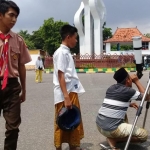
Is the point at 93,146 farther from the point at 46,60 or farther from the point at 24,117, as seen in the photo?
the point at 46,60

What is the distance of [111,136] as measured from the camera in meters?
4.50

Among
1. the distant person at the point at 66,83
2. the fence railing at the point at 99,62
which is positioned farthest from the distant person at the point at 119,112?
the fence railing at the point at 99,62

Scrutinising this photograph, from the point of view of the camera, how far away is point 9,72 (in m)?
Answer: 3.71

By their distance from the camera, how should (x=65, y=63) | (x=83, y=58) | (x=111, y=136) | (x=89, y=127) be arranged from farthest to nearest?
1. (x=83, y=58)
2. (x=89, y=127)
3. (x=111, y=136)
4. (x=65, y=63)

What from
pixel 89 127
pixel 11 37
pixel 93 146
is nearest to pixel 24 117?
pixel 89 127

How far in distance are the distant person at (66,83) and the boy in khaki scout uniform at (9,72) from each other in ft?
1.91

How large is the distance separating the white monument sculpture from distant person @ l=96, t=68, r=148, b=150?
28.4m

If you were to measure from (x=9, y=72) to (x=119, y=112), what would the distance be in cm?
160

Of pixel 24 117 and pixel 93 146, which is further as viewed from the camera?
pixel 24 117

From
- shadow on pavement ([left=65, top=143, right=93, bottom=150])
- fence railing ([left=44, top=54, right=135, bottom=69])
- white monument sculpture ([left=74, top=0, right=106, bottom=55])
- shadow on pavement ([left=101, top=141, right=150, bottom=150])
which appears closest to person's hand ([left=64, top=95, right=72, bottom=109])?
shadow on pavement ([left=65, top=143, right=93, bottom=150])

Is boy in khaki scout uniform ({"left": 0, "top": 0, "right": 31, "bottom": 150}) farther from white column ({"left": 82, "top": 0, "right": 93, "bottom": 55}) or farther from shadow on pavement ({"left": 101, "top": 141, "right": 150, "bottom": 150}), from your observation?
white column ({"left": 82, "top": 0, "right": 93, "bottom": 55})

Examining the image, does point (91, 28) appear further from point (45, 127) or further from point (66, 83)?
point (66, 83)

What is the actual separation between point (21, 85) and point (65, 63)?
0.65 m

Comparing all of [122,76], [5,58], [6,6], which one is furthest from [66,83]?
[6,6]
